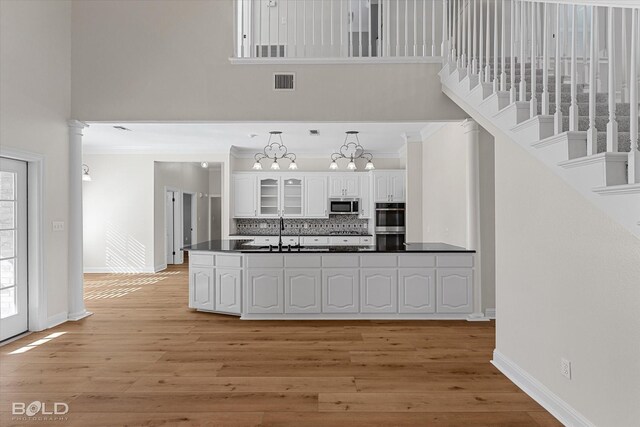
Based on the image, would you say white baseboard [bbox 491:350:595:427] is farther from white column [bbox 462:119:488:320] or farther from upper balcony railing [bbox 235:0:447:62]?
upper balcony railing [bbox 235:0:447:62]

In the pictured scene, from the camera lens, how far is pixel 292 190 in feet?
32.1

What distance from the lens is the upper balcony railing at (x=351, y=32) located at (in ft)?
16.7

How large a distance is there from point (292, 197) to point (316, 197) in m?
0.55

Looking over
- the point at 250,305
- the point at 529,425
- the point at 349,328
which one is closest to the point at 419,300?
the point at 349,328

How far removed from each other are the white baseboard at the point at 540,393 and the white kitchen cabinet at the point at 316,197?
6.33 m

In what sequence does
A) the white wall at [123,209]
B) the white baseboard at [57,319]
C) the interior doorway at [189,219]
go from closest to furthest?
the white baseboard at [57,319] → the white wall at [123,209] → the interior doorway at [189,219]

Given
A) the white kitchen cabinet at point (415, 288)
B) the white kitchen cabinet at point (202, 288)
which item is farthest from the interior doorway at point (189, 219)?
the white kitchen cabinet at point (415, 288)

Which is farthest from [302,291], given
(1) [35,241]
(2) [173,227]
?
(2) [173,227]

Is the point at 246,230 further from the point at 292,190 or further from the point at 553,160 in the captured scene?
the point at 553,160

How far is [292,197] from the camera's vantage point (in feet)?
32.1

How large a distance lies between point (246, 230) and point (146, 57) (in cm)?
532

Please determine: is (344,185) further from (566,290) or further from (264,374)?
(566,290)

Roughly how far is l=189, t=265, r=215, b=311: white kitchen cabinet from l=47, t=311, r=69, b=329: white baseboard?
147cm

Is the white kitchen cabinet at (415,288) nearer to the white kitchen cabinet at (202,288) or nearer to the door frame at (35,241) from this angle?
the white kitchen cabinet at (202,288)
